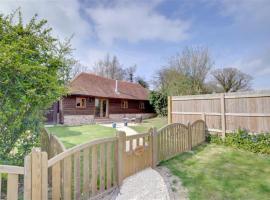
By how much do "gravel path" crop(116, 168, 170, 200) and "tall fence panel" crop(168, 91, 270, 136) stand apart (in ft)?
15.7

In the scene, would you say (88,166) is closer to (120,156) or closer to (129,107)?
(120,156)

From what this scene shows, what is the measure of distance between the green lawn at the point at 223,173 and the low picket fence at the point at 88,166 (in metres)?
0.68

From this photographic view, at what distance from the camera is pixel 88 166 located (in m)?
3.02

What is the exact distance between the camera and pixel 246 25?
9.74 meters

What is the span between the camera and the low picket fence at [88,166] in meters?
2.09

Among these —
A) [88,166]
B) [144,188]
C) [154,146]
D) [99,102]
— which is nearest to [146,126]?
[99,102]

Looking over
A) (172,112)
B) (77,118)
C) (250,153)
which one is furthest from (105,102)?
(250,153)

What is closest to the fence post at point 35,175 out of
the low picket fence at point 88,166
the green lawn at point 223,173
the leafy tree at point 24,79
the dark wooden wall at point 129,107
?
the low picket fence at point 88,166

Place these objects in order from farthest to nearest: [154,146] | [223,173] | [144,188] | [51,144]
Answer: [154,146] → [223,173] → [51,144] → [144,188]

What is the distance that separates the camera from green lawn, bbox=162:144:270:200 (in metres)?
3.47

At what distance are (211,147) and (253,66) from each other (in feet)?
60.3

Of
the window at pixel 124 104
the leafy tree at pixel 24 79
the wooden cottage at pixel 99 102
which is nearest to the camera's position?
the leafy tree at pixel 24 79

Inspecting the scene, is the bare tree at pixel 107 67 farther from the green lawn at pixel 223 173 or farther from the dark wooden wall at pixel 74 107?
the green lawn at pixel 223 173

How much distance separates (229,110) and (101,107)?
1275 cm
